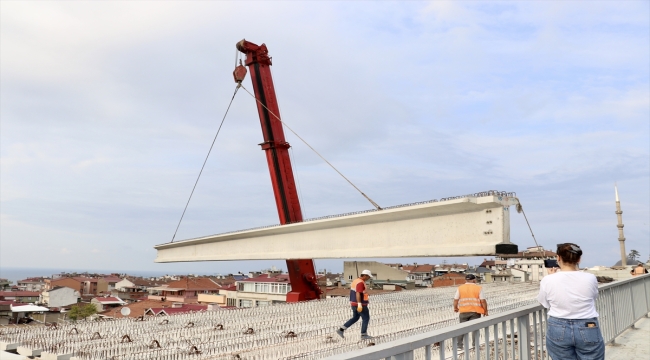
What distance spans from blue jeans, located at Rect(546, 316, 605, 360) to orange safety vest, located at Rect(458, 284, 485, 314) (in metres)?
3.60

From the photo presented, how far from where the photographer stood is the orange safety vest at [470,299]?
8039 millimetres

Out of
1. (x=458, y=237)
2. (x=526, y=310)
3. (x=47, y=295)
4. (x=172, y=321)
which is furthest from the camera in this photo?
(x=47, y=295)

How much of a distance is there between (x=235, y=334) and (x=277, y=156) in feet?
41.0

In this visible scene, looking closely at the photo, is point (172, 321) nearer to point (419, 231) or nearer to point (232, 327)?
point (232, 327)

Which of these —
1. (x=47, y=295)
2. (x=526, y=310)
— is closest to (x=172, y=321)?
(x=526, y=310)

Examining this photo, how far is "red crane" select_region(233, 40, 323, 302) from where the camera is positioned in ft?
70.5

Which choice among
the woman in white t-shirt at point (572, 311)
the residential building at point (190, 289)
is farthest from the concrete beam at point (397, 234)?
the residential building at point (190, 289)

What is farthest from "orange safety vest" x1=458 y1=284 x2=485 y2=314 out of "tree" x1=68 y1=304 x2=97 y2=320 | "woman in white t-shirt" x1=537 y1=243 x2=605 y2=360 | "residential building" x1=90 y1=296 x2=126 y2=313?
"residential building" x1=90 y1=296 x2=126 y2=313

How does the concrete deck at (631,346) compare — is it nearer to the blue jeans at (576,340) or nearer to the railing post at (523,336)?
the railing post at (523,336)

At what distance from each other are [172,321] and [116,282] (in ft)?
320

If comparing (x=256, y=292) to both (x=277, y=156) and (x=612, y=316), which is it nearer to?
(x=277, y=156)

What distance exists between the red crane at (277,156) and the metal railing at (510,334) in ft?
42.5

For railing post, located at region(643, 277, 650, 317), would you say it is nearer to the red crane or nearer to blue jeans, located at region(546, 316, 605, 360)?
blue jeans, located at region(546, 316, 605, 360)

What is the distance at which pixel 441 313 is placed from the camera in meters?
13.6
